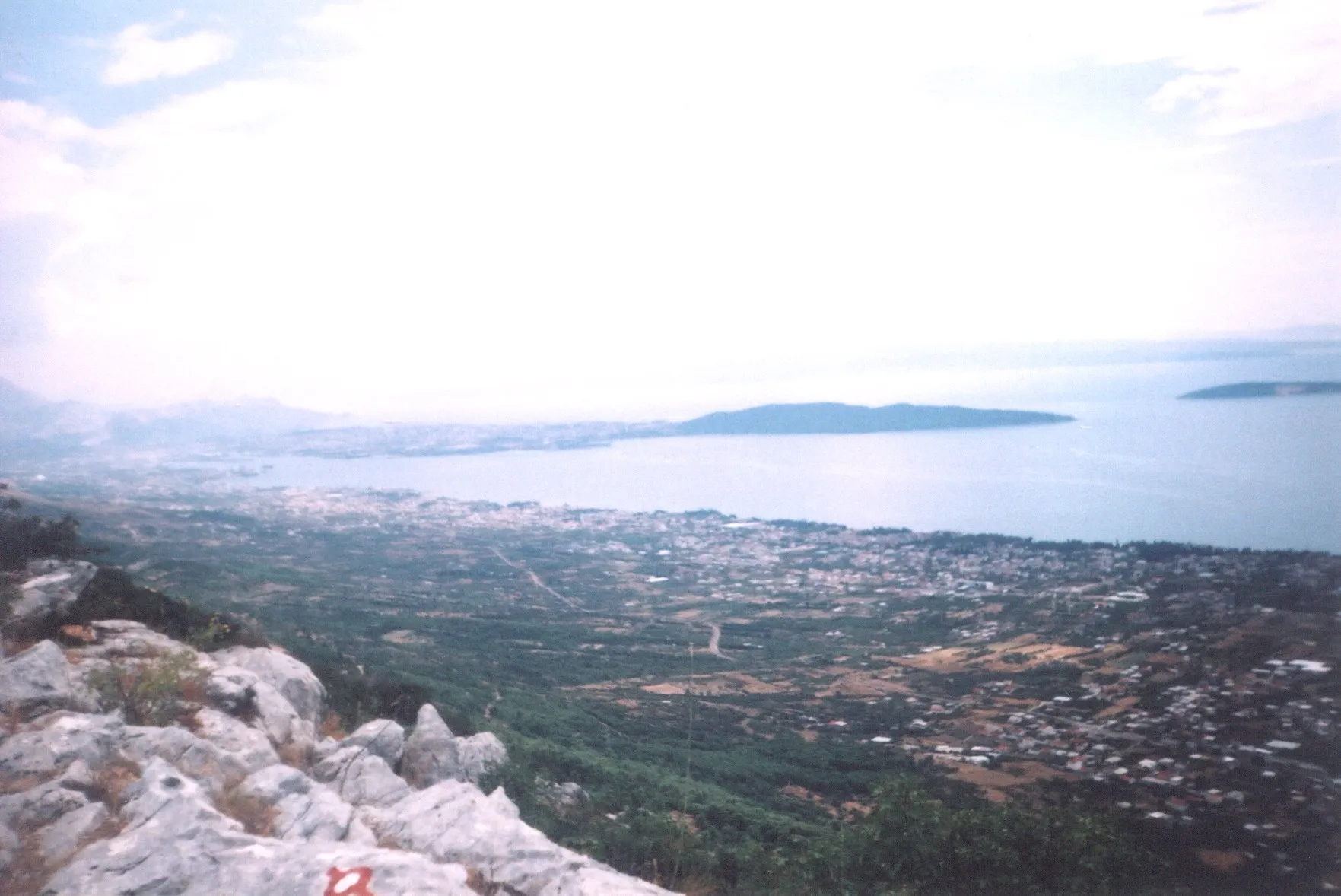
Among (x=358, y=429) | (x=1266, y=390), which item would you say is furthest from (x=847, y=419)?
(x=358, y=429)

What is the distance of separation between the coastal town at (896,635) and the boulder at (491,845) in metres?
6.63

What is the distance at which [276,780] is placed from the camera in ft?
14.6

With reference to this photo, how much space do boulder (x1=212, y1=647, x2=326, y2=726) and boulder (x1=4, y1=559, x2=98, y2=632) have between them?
4.59 feet

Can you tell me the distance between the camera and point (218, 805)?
4.17 m

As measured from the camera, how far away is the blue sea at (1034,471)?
1658 centimetres

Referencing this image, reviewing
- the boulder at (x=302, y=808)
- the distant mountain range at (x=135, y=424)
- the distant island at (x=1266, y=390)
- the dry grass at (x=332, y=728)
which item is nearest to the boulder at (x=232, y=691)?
the dry grass at (x=332, y=728)

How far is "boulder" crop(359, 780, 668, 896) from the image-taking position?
409 centimetres

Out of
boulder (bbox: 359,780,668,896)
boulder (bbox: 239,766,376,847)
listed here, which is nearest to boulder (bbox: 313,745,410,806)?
boulder (bbox: 359,780,668,896)

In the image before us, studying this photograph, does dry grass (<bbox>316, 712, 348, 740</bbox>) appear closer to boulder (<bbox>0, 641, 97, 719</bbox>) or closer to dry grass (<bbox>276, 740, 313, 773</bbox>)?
dry grass (<bbox>276, 740, 313, 773</bbox>)

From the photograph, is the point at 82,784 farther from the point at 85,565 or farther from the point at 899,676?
the point at 899,676

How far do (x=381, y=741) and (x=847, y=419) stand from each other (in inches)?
2084

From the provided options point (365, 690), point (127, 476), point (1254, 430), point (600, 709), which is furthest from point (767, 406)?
point (365, 690)

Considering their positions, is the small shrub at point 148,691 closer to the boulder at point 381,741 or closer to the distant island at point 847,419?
the boulder at point 381,741

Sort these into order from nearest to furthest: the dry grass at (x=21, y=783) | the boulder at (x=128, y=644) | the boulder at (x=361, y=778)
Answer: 1. the dry grass at (x=21, y=783)
2. the boulder at (x=361, y=778)
3. the boulder at (x=128, y=644)
